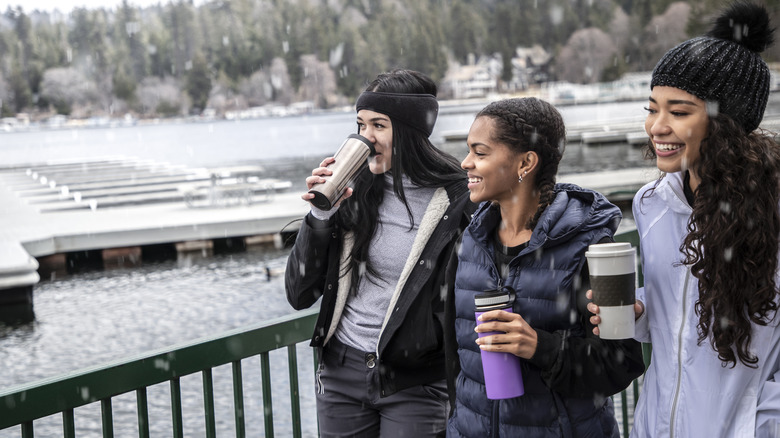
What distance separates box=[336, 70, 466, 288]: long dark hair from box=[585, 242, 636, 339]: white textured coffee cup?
2.97 feet

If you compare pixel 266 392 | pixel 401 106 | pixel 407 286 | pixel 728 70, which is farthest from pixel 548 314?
pixel 266 392

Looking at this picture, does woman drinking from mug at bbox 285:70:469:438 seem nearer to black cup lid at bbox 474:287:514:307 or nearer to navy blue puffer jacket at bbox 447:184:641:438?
navy blue puffer jacket at bbox 447:184:641:438

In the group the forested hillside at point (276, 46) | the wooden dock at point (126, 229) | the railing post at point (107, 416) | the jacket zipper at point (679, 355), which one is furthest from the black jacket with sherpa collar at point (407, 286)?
the forested hillside at point (276, 46)

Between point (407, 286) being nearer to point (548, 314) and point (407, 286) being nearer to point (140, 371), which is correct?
point (548, 314)

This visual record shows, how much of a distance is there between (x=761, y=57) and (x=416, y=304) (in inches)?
47.0

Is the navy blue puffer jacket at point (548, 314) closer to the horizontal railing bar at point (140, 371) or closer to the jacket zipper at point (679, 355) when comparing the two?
the jacket zipper at point (679, 355)

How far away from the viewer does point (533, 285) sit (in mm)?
2086

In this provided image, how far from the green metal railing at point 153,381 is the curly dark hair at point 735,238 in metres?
1.52

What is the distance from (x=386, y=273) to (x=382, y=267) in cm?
3

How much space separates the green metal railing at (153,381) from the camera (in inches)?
95.4

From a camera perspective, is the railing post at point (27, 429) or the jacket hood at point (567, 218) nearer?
the jacket hood at point (567, 218)

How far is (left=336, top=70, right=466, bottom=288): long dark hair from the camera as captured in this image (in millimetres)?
2723

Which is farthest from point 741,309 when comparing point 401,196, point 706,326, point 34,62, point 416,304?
point 34,62

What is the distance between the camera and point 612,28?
142875 mm
